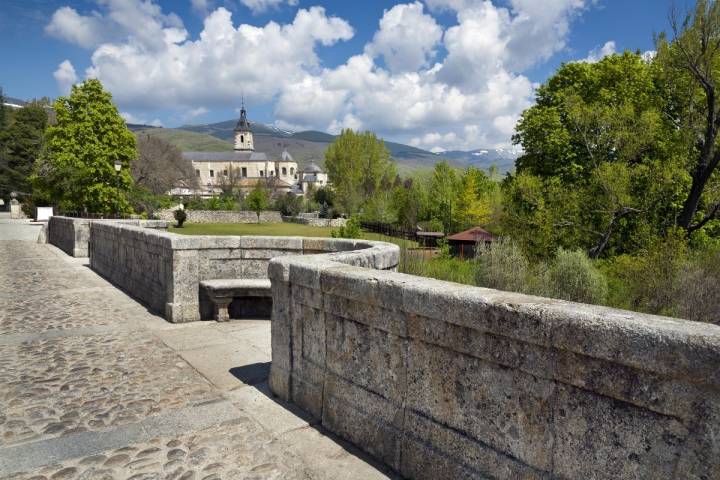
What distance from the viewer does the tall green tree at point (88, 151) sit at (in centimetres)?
2673

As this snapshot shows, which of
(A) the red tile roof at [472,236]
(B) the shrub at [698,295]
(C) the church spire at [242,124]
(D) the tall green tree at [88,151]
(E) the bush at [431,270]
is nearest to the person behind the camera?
(B) the shrub at [698,295]

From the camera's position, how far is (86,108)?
27.6 metres

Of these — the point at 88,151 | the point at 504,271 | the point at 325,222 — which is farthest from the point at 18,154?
the point at 504,271

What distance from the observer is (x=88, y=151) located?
27062 millimetres

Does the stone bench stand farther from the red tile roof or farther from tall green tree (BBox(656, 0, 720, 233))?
the red tile roof

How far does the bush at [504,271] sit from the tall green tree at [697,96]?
26.8 feet

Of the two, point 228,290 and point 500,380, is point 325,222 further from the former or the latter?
point 500,380

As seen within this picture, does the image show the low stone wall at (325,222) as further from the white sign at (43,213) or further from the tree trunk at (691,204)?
the tree trunk at (691,204)

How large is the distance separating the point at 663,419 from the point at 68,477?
11.7 feet

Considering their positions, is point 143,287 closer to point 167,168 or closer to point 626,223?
point 626,223

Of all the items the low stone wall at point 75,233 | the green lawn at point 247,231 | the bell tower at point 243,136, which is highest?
the bell tower at point 243,136

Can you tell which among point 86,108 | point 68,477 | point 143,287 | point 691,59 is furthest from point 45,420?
point 86,108

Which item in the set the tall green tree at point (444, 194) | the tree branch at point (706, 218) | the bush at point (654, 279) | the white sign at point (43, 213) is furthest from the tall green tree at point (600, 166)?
the white sign at point (43, 213)

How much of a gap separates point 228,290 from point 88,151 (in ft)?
81.9
